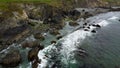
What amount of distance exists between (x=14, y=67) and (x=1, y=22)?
69.1ft

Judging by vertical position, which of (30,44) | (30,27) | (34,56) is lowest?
(30,27)

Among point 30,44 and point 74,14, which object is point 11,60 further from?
point 74,14

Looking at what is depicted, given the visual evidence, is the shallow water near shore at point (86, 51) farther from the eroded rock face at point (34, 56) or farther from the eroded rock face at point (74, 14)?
the eroded rock face at point (74, 14)

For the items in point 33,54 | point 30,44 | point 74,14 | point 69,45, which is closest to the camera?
point 33,54

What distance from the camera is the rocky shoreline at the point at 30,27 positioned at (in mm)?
44250

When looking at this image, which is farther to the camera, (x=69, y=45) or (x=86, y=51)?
(x=69, y=45)

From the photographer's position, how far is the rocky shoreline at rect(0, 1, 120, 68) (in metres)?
44.2

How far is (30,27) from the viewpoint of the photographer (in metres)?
67.4

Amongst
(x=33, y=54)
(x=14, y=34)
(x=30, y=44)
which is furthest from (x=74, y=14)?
(x=33, y=54)

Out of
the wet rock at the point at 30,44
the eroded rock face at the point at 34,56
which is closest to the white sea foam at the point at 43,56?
the eroded rock face at the point at 34,56

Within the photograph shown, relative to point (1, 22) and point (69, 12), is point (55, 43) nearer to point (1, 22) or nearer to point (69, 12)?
point (1, 22)

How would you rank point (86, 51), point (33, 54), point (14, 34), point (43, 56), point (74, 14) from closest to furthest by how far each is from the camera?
1. point (33, 54)
2. point (43, 56)
3. point (86, 51)
4. point (14, 34)
5. point (74, 14)

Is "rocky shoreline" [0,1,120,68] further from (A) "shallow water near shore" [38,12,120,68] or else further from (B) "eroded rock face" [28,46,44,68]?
(A) "shallow water near shore" [38,12,120,68]

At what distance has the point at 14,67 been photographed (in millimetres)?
40844
